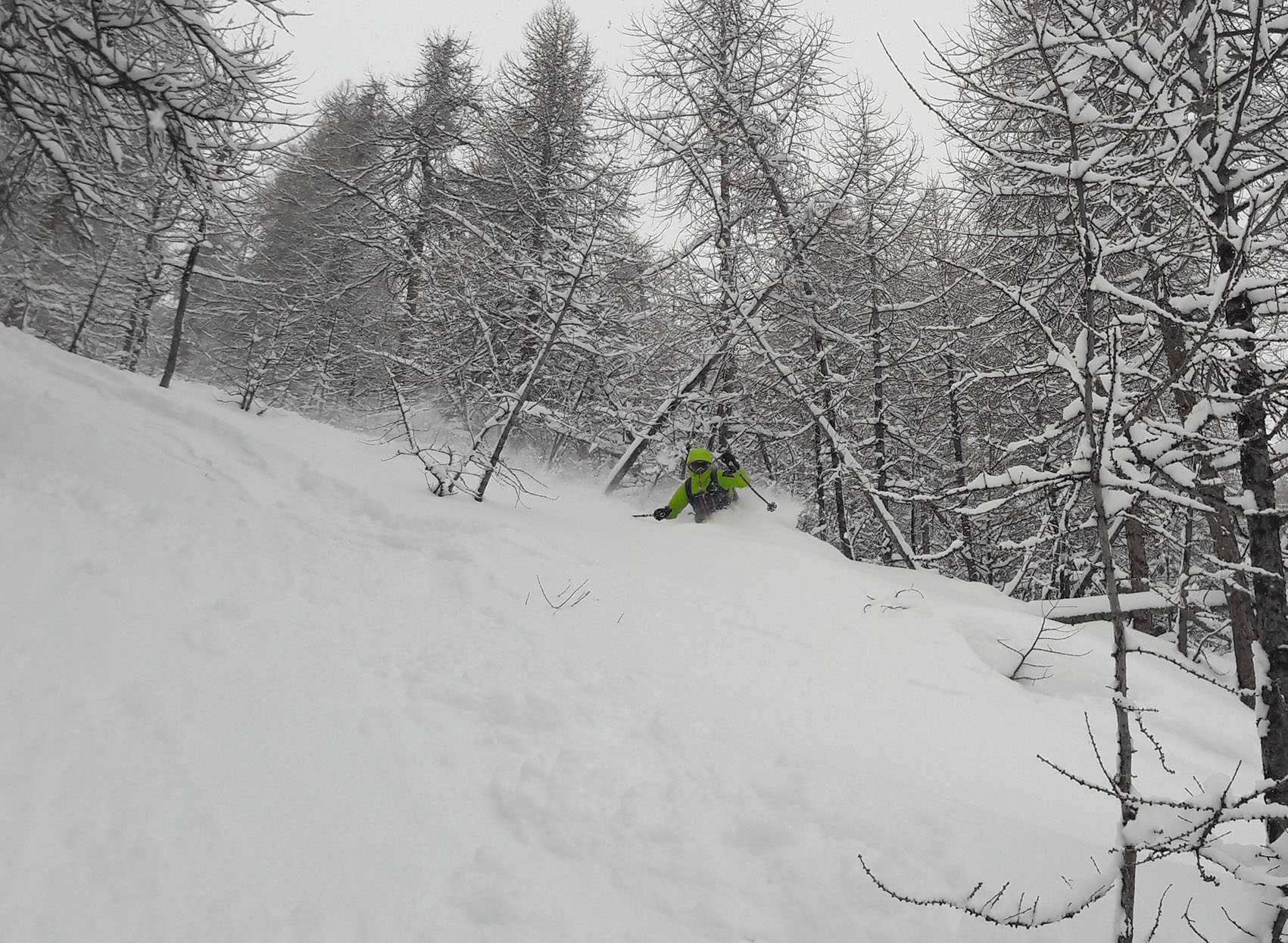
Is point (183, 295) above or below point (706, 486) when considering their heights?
above

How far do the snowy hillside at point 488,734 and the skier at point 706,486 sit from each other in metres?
2.49

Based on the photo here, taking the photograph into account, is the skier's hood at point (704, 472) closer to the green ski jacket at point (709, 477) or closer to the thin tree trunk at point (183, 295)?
the green ski jacket at point (709, 477)

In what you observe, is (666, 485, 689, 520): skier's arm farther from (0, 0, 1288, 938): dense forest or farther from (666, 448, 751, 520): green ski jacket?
(0, 0, 1288, 938): dense forest

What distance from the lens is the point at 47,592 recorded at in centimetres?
357

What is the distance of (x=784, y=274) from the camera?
344 inches

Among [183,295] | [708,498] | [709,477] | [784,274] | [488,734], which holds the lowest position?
Result: [488,734]

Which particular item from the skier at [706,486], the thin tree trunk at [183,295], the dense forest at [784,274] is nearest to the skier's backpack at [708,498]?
the skier at [706,486]

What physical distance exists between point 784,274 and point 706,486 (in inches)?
131

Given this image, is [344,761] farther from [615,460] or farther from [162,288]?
[162,288]

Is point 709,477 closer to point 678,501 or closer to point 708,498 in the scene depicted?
point 708,498

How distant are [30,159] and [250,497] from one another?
3.85m

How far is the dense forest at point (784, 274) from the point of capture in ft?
7.43

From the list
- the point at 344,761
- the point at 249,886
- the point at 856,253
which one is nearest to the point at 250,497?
the point at 344,761

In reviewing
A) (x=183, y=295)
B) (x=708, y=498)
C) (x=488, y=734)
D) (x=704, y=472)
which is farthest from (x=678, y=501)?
A: (x=183, y=295)
